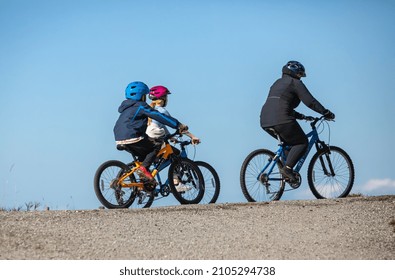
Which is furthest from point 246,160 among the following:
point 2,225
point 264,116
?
point 2,225

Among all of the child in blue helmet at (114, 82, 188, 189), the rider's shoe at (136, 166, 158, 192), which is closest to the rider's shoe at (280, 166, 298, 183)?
the child in blue helmet at (114, 82, 188, 189)

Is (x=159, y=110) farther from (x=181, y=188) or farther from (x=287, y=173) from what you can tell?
(x=287, y=173)

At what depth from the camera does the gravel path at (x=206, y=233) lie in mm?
8352

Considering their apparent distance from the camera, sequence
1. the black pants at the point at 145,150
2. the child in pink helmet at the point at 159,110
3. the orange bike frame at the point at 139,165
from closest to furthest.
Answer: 1. the orange bike frame at the point at 139,165
2. the black pants at the point at 145,150
3. the child in pink helmet at the point at 159,110

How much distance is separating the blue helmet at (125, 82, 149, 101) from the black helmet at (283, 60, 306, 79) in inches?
88.9

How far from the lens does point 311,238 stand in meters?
9.23

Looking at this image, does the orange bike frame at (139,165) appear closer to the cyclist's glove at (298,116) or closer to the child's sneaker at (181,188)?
the child's sneaker at (181,188)

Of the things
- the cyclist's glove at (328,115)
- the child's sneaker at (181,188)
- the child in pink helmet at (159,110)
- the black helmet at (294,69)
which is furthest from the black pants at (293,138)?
the child's sneaker at (181,188)

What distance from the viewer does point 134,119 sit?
38.4 feet

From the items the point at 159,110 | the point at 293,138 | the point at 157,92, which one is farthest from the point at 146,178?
the point at 293,138

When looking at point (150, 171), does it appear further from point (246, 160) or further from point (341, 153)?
point (341, 153)

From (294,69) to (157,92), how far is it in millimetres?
2145

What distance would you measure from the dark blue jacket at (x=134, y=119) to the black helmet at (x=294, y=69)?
2.07 metres

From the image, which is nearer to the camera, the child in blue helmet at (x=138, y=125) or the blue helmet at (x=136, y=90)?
the child in blue helmet at (x=138, y=125)
